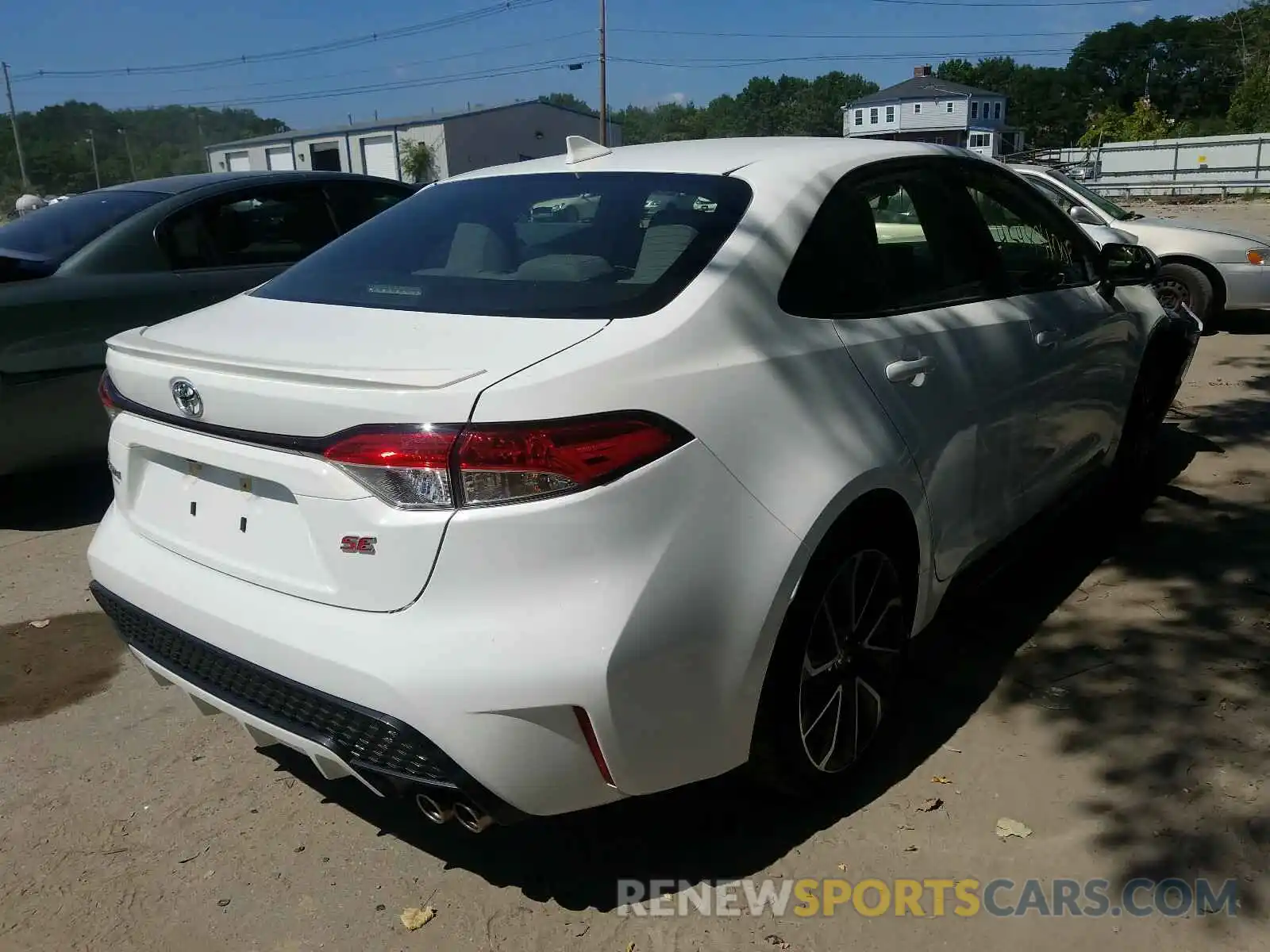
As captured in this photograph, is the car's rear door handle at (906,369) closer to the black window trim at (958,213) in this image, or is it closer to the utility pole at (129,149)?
the black window trim at (958,213)

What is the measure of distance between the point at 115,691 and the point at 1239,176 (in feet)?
140

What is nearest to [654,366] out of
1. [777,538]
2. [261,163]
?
[777,538]

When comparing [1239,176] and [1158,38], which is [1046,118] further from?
[1239,176]

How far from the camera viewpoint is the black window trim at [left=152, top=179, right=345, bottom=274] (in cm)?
557

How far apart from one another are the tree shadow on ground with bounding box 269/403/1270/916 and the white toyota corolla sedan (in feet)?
0.94

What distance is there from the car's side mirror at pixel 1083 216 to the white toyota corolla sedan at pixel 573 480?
6.35 metres

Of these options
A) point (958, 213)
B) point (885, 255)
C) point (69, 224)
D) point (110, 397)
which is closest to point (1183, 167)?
point (958, 213)

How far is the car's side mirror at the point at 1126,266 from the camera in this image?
13.8 feet

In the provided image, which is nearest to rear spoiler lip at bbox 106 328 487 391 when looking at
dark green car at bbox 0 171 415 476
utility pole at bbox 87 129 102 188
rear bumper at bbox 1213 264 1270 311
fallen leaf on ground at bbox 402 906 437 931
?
fallen leaf on ground at bbox 402 906 437 931

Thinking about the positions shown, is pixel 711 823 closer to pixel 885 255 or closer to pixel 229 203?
pixel 885 255

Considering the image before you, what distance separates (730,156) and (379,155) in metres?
63.4

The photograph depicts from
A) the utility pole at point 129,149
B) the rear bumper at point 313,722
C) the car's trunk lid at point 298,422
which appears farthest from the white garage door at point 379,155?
the rear bumper at point 313,722

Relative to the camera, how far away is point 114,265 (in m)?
5.34

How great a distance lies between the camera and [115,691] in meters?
3.67
